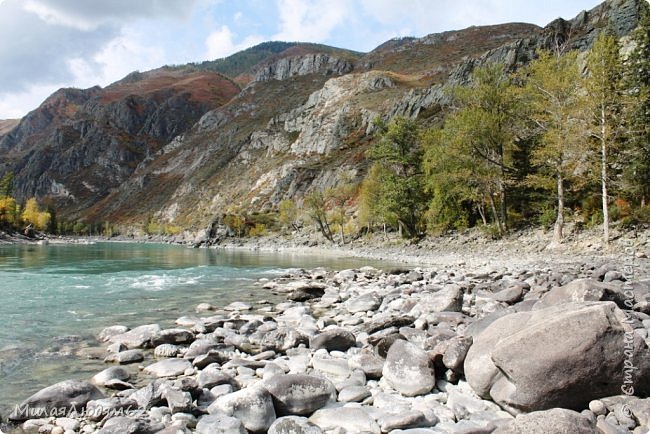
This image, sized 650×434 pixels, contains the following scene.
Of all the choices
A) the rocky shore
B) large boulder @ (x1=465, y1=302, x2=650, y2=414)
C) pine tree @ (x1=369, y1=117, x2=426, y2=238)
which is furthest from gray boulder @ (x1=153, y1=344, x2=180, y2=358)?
pine tree @ (x1=369, y1=117, x2=426, y2=238)

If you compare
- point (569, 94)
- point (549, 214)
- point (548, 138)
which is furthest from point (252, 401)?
point (549, 214)

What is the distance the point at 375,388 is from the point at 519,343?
2567 millimetres

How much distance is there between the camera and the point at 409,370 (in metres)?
6.82

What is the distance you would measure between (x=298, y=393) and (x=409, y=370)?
6.35ft

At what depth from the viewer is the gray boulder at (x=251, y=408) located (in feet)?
18.1

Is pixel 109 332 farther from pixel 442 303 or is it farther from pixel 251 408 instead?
pixel 442 303

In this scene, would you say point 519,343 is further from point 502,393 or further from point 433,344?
point 433,344

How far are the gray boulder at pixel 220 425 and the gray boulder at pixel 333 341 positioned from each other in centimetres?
399

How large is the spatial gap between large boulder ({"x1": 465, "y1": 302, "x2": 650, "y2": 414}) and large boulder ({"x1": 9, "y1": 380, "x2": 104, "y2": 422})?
20.3ft

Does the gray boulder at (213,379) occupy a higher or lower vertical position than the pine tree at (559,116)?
lower

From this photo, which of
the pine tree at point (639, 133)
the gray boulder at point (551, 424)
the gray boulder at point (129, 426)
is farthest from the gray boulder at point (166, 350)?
the pine tree at point (639, 133)

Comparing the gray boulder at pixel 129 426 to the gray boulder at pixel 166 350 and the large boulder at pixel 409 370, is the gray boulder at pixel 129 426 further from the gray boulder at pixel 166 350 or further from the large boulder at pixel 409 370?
the gray boulder at pixel 166 350

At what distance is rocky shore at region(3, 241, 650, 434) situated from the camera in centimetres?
520

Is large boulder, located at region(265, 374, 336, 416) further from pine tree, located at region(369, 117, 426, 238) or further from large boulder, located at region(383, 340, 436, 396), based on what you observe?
pine tree, located at region(369, 117, 426, 238)
